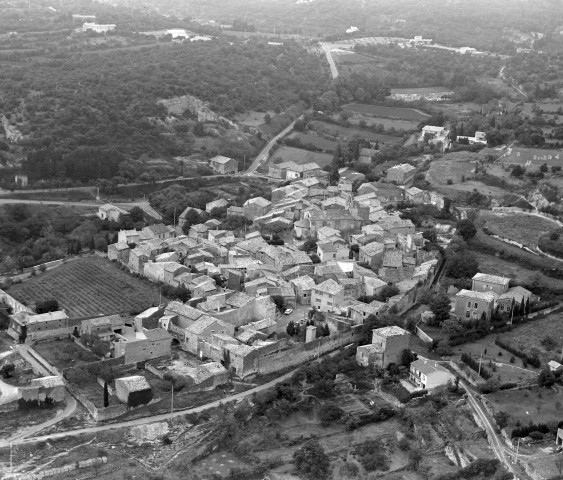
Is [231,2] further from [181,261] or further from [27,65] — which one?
[181,261]

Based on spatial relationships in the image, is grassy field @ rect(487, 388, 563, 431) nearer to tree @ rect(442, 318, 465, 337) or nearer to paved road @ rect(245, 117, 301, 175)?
tree @ rect(442, 318, 465, 337)

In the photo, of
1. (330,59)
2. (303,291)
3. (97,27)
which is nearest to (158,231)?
(303,291)

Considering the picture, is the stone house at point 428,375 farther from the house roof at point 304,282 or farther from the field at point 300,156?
the field at point 300,156

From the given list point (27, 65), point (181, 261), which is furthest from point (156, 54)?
point (181, 261)

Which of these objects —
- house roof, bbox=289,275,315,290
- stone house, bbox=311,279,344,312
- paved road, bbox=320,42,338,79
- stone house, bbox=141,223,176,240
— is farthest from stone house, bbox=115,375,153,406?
paved road, bbox=320,42,338,79

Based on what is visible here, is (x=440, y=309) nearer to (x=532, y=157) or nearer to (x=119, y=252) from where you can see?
(x=119, y=252)

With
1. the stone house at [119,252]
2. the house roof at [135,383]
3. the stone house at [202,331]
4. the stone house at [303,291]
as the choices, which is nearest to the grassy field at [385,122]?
the stone house at [119,252]
